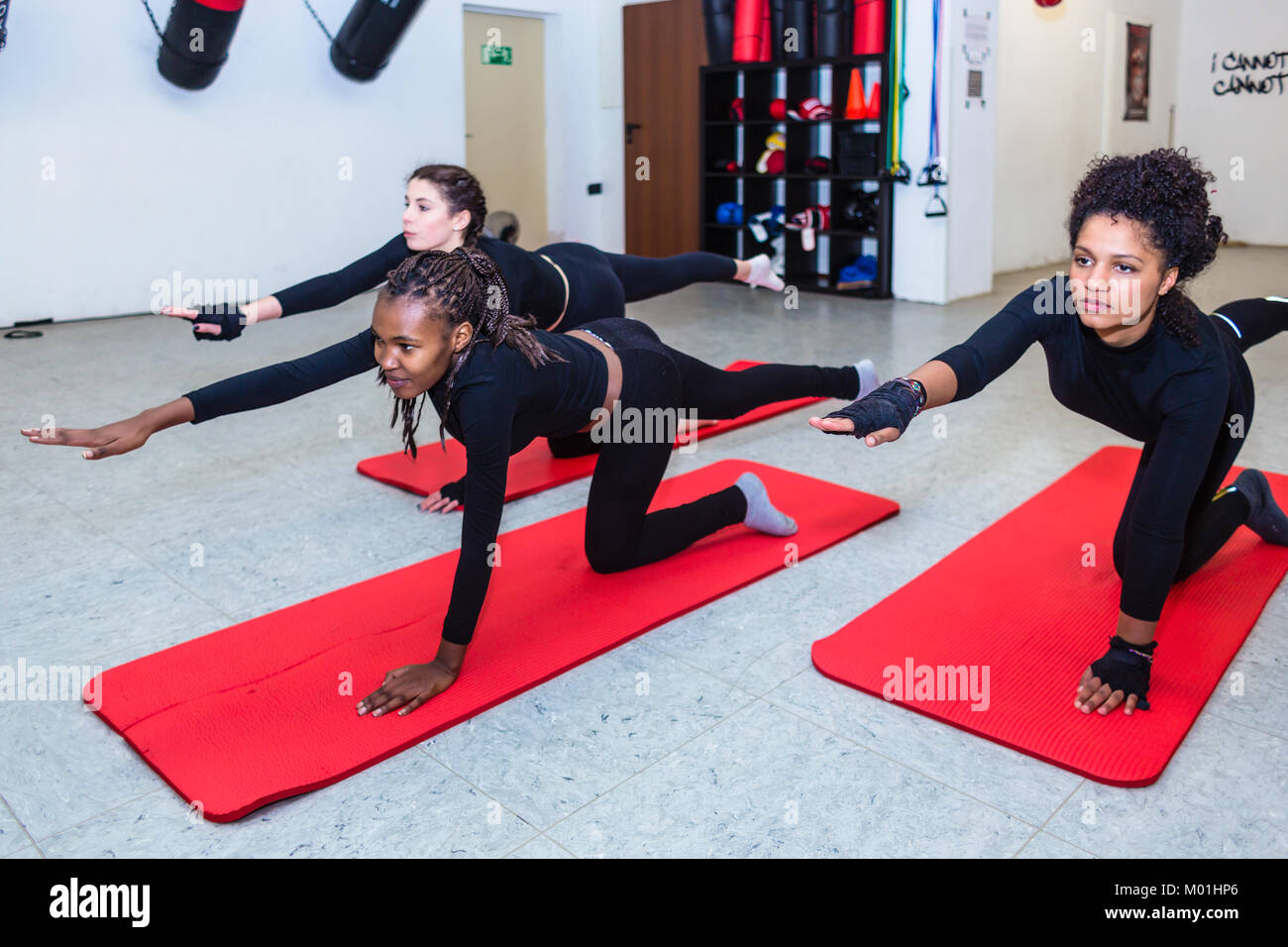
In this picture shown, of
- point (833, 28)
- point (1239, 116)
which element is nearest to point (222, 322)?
point (833, 28)

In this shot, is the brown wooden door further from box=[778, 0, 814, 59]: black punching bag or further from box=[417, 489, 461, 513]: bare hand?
box=[417, 489, 461, 513]: bare hand

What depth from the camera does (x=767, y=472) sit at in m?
3.50

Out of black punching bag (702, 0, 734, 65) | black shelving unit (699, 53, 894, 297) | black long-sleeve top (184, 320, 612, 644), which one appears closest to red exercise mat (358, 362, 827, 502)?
black long-sleeve top (184, 320, 612, 644)

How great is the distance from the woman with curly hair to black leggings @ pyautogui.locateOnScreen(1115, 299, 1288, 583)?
0.07 meters

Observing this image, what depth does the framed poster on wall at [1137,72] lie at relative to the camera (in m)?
9.33

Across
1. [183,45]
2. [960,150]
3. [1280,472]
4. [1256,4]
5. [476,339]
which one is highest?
[1256,4]

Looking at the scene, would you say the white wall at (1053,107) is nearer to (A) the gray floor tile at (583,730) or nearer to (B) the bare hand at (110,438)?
(A) the gray floor tile at (583,730)

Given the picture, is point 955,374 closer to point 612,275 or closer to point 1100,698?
point 1100,698

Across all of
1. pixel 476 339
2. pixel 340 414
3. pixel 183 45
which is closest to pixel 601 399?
pixel 476 339

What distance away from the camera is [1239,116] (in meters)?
9.71

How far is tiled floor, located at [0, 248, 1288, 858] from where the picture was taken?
1716 millimetres
